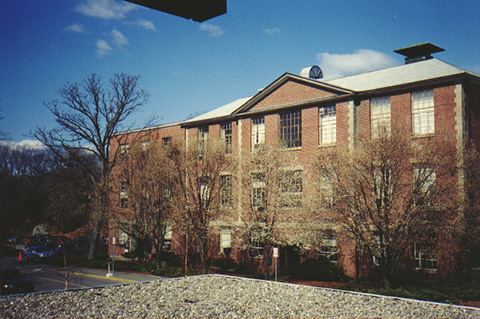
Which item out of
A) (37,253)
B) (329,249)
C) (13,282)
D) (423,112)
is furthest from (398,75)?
(37,253)

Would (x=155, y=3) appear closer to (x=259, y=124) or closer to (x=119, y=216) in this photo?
(x=259, y=124)

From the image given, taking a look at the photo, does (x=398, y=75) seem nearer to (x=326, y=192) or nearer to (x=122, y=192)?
(x=326, y=192)

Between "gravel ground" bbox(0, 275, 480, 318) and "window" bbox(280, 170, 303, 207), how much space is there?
6.68 meters

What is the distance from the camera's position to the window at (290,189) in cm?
2927

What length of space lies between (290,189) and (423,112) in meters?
10.2

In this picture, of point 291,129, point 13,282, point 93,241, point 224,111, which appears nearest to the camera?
point 13,282

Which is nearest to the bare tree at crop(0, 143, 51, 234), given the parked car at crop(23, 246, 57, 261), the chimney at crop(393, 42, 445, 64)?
the parked car at crop(23, 246, 57, 261)

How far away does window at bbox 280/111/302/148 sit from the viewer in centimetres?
3384

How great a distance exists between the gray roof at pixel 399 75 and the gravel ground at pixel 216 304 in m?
15.0

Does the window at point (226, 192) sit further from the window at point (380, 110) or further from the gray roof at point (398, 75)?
the window at point (380, 110)

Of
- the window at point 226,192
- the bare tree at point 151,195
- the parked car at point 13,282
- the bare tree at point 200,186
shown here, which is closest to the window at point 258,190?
the bare tree at point 200,186

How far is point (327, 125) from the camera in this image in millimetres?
32219

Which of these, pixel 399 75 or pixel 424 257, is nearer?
pixel 424 257

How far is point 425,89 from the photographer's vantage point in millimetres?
27844
